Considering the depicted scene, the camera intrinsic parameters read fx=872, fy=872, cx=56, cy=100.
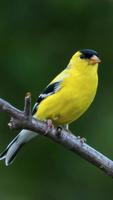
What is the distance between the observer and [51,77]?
10500mm

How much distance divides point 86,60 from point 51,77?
3599mm

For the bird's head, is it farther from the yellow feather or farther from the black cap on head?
the yellow feather

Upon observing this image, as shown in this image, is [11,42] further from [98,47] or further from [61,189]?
[61,189]

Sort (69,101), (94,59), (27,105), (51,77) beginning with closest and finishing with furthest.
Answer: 1. (27,105)
2. (69,101)
3. (94,59)
4. (51,77)

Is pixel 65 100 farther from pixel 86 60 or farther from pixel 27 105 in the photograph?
pixel 27 105

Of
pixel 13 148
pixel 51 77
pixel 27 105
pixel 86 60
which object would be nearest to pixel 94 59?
pixel 86 60

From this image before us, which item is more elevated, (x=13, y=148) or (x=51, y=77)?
(x=51, y=77)

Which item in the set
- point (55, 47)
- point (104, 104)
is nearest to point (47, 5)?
point (55, 47)

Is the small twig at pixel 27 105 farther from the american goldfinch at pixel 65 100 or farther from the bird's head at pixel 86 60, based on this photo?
the bird's head at pixel 86 60

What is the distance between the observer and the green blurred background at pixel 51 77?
10.4 meters

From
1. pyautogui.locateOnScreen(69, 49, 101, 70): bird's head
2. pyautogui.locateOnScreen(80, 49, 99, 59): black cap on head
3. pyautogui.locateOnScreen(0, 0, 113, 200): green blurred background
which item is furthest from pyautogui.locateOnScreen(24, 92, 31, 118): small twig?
pyautogui.locateOnScreen(0, 0, 113, 200): green blurred background

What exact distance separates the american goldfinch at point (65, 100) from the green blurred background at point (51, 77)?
11.0ft

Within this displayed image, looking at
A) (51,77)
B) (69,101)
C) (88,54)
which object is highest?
(51,77)

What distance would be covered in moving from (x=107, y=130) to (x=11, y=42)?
1954 mm
